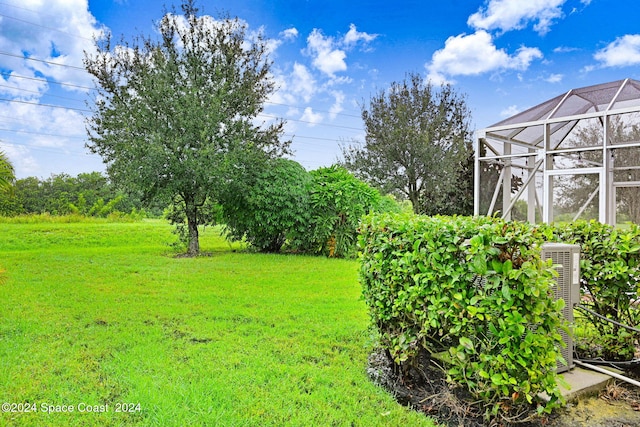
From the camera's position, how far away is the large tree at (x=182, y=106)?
7148mm

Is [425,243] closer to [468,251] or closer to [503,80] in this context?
[468,251]

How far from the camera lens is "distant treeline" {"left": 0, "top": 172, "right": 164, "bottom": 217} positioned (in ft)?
21.5

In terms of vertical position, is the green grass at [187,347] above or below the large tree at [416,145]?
below

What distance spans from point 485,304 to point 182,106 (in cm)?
676

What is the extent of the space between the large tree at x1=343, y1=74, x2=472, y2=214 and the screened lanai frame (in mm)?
4207

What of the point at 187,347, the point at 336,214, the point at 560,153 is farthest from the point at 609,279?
the point at 336,214

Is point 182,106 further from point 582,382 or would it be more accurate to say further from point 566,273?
point 582,382

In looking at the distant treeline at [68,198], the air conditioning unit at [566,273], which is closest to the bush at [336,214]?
the distant treeline at [68,198]

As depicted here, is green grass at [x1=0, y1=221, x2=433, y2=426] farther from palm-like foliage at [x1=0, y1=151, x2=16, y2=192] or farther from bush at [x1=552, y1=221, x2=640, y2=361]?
bush at [x1=552, y1=221, x2=640, y2=361]

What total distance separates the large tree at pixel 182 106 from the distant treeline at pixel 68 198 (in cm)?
99

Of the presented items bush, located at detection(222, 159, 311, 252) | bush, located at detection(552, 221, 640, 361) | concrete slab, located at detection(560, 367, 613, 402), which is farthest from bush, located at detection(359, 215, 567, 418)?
bush, located at detection(222, 159, 311, 252)

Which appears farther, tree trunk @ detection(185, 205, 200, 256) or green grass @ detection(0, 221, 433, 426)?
tree trunk @ detection(185, 205, 200, 256)

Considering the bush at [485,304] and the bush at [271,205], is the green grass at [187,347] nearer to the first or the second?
the bush at [485,304]

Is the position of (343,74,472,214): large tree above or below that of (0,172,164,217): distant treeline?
above
